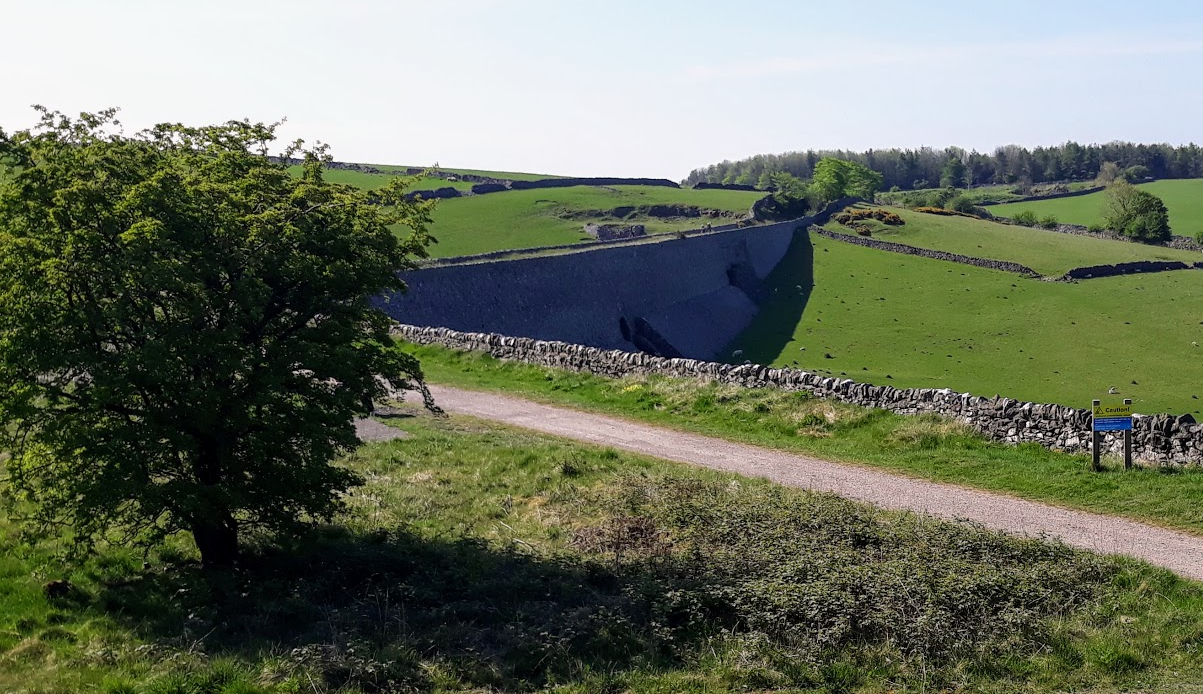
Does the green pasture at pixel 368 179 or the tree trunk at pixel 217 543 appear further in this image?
the green pasture at pixel 368 179

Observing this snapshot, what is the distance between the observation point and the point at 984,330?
60.8 meters

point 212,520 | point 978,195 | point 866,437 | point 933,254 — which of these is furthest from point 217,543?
point 978,195

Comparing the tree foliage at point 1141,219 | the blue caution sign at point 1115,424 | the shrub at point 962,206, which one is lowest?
the blue caution sign at point 1115,424

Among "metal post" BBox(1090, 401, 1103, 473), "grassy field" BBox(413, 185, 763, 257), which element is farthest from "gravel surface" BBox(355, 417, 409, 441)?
"grassy field" BBox(413, 185, 763, 257)

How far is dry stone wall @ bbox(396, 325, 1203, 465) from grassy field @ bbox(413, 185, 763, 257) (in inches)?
1678

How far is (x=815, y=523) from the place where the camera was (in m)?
15.4

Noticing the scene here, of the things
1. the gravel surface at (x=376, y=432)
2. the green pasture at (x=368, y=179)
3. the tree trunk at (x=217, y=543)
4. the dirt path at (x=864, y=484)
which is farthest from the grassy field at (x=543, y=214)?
the tree trunk at (x=217, y=543)

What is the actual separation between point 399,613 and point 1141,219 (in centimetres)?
11488

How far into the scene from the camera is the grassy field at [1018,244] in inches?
3246

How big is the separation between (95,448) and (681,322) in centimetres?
5332

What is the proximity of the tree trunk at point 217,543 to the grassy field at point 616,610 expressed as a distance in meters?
0.28

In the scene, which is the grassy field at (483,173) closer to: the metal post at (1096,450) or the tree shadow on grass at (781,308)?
the tree shadow on grass at (781,308)

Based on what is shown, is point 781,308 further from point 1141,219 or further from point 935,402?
point 1141,219

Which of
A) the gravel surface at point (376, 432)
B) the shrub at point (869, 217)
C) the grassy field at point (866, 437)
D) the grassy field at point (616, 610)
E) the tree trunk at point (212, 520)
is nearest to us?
the grassy field at point (616, 610)
